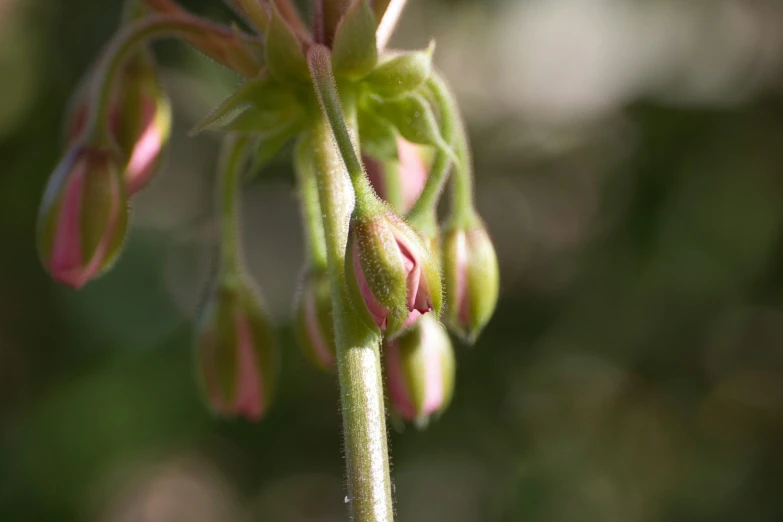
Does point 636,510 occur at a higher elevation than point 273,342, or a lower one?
lower

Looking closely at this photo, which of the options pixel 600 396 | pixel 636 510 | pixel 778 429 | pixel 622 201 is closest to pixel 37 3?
pixel 622 201

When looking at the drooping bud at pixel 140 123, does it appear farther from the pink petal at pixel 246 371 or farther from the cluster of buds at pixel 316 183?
the pink petal at pixel 246 371

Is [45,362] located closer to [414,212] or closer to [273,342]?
[273,342]

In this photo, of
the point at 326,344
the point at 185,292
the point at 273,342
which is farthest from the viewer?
the point at 185,292

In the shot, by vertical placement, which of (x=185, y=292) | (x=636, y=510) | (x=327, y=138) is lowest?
(x=636, y=510)

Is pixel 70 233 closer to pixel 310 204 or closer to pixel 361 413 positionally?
pixel 310 204

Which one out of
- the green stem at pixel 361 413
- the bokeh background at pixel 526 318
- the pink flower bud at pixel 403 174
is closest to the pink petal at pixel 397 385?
the pink flower bud at pixel 403 174

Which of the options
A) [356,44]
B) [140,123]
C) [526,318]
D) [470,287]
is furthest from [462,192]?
[526,318]

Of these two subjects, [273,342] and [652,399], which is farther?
[652,399]
